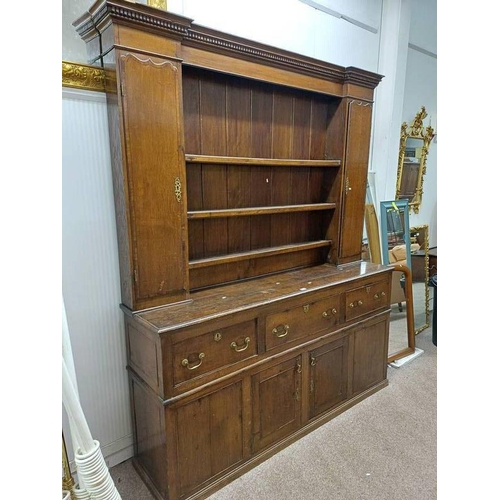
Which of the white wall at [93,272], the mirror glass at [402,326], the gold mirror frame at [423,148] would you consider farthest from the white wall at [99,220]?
the gold mirror frame at [423,148]

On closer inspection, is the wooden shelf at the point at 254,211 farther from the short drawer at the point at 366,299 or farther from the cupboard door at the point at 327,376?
the cupboard door at the point at 327,376

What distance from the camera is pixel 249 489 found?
181 centimetres

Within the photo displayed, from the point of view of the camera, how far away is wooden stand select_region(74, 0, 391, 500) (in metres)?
1.59

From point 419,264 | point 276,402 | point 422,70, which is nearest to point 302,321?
point 276,402

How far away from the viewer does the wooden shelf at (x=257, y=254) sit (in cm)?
197

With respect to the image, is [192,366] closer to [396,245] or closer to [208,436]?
[208,436]

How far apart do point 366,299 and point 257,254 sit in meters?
0.83

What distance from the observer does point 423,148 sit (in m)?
4.83

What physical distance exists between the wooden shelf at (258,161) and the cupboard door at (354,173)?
0.13 meters

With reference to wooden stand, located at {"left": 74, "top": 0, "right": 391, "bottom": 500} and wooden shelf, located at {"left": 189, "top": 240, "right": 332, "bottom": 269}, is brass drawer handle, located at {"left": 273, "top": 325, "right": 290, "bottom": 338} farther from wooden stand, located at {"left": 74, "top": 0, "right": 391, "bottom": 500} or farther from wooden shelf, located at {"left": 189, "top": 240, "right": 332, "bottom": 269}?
wooden shelf, located at {"left": 189, "top": 240, "right": 332, "bottom": 269}

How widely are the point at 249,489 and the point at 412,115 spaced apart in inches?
178
